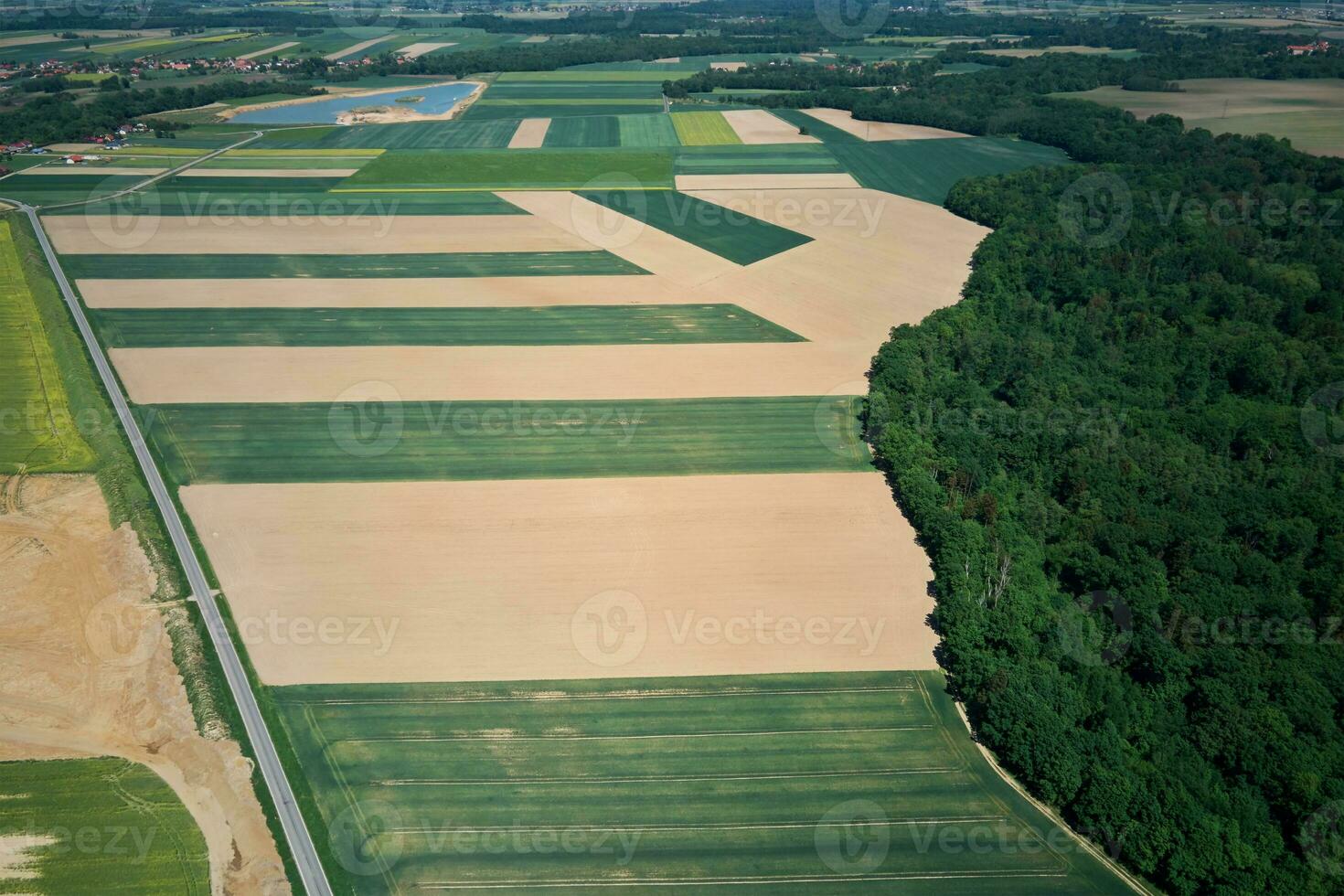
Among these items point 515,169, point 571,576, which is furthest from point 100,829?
point 515,169

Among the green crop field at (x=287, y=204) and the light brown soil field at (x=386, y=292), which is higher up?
the green crop field at (x=287, y=204)

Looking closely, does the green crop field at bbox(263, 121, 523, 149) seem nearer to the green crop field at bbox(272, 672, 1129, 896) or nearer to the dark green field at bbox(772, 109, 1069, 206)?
the dark green field at bbox(772, 109, 1069, 206)

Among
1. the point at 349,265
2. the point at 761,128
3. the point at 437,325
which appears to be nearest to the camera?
the point at 437,325

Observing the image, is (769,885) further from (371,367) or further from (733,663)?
(371,367)

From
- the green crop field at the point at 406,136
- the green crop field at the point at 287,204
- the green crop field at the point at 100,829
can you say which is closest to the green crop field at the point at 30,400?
the green crop field at the point at 287,204

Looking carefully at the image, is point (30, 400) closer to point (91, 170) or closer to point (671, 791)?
point (671, 791)

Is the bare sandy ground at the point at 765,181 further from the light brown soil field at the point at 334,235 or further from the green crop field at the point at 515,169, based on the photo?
the light brown soil field at the point at 334,235
